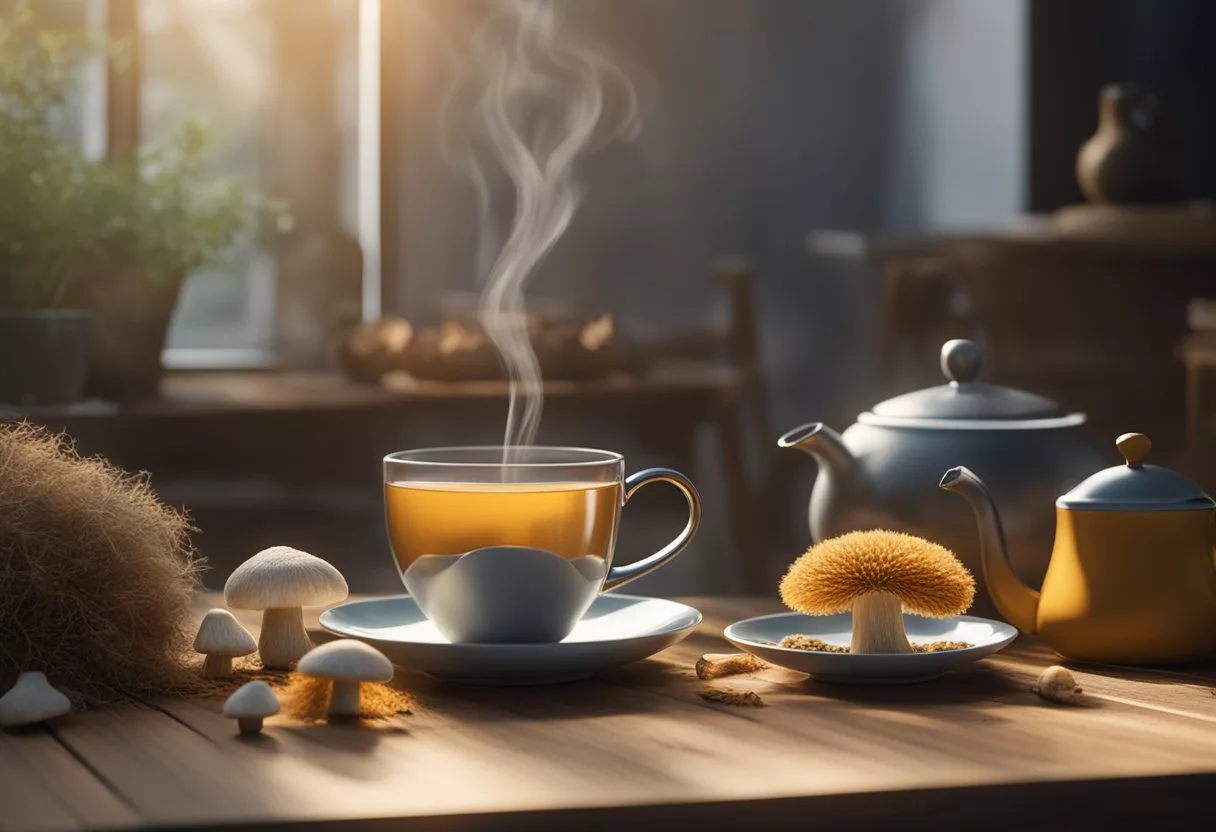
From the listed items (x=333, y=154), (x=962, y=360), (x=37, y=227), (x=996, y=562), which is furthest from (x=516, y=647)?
(x=333, y=154)

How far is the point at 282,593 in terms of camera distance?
88 centimetres

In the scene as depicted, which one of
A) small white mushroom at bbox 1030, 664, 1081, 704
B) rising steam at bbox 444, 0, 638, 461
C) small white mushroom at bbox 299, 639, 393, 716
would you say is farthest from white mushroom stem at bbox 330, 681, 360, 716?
rising steam at bbox 444, 0, 638, 461

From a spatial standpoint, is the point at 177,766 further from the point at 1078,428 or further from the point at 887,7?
the point at 887,7

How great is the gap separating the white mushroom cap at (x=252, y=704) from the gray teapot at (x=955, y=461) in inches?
15.8

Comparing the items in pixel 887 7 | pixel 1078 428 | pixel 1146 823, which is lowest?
pixel 1146 823

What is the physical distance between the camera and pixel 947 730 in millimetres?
748

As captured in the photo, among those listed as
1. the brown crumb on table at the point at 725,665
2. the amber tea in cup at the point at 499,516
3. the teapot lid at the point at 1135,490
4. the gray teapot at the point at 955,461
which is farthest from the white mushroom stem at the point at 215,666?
the teapot lid at the point at 1135,490

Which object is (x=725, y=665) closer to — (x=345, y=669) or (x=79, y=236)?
(x=345, y=669)

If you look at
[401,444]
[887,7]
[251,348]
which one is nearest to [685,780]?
[401,444]

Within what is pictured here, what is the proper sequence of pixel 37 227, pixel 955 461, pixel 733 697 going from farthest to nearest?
1. pixel 37 227
2. pixel 955 461
3. pixel 733 697

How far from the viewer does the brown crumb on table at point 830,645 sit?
0.90 m

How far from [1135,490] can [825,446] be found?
21 cm

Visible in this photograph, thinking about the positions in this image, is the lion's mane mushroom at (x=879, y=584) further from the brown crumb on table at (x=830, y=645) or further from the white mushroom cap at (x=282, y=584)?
the white mushroom cap at (x=282, y=584)

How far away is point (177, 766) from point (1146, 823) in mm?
395
